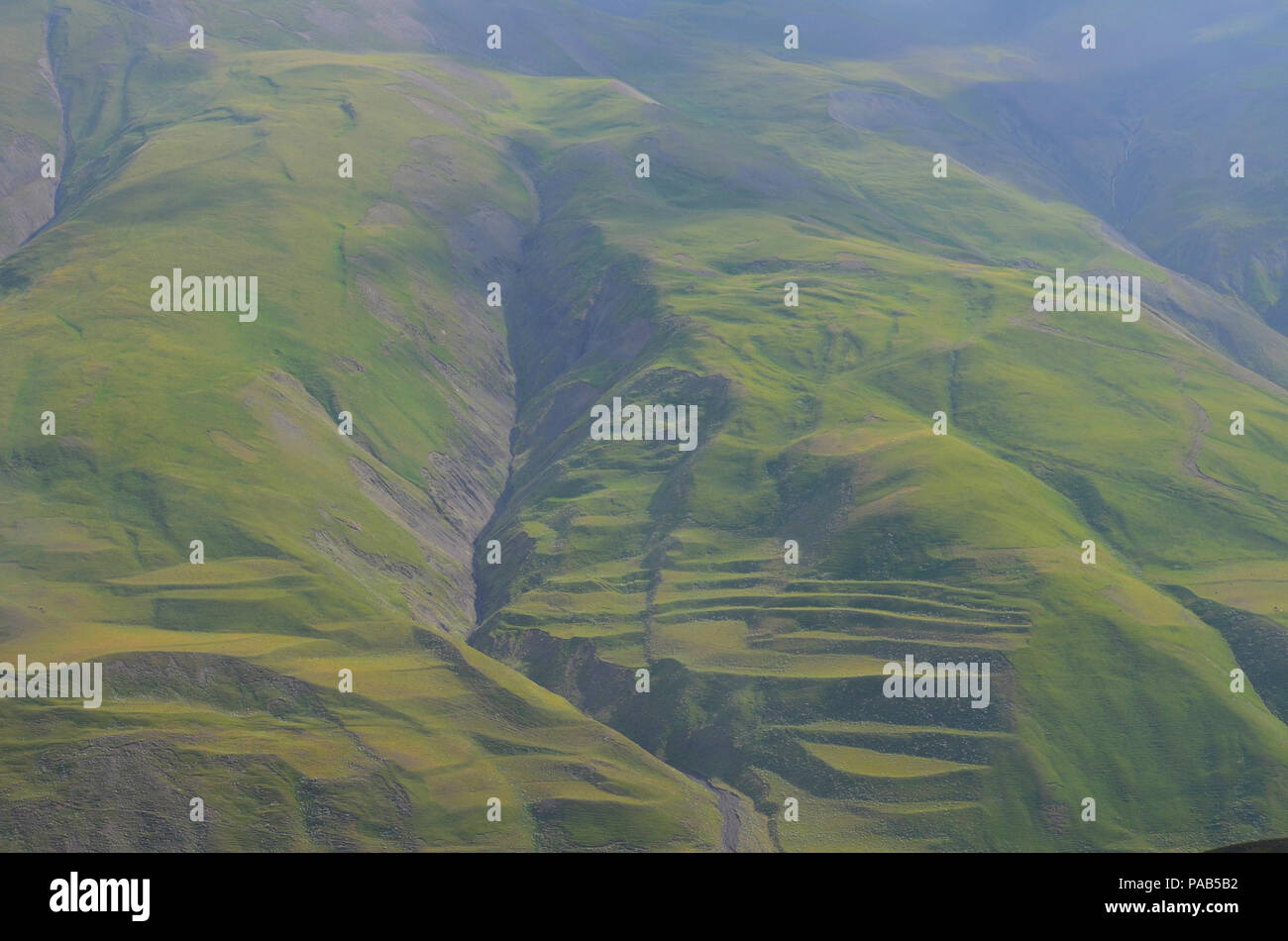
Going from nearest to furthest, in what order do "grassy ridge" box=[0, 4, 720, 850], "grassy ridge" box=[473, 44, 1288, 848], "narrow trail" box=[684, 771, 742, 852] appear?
"grassy ridge" box=[0, 4, 720, 850], "narrow trail" box=[684, 771, 742, 852], "grassy ridge" box=[473, 44, 1288, 848]

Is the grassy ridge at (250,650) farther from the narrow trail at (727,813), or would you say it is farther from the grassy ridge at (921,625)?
the grassy ridge at (921,625)

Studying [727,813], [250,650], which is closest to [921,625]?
[727,813]

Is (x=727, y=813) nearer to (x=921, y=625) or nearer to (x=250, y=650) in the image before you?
(x=921, y=625)

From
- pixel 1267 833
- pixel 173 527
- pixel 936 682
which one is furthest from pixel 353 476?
pixel 1267 833

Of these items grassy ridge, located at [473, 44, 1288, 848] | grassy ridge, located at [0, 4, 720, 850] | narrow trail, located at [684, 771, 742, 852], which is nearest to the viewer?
grassy ridge, located at [0, 4, 720, 850]

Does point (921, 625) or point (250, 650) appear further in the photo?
point (921, 625)

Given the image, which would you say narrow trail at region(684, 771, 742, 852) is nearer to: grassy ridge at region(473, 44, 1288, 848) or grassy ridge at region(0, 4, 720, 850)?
grassy ridge at region(0, 4, 720, 850)

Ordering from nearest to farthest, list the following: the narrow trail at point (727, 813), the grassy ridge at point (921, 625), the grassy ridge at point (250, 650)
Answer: the grassy ridge at point (250, 650), the narrow trail at point (727, 813), the grassy ridge at point (921, 625)

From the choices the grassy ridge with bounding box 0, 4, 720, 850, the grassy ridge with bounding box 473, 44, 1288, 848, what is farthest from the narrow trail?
the grassy ridge with bounding box 473, 44, 1288, 848

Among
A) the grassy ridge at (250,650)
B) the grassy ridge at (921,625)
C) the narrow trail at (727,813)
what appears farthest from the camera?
the grassy ridge at (921,625)

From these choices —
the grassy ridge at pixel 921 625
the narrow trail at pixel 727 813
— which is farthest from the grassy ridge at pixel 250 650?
the grassy ridge at pixel 921 625

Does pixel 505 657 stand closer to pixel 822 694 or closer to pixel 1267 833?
pixel 822 694
